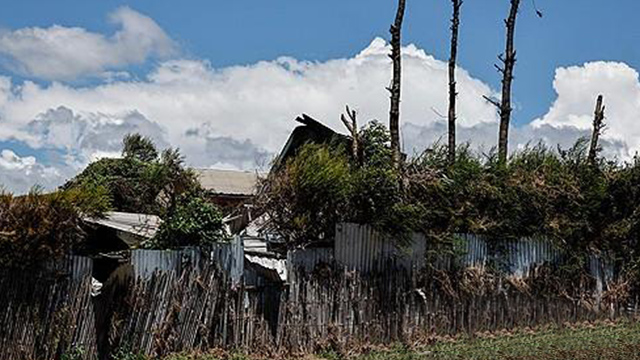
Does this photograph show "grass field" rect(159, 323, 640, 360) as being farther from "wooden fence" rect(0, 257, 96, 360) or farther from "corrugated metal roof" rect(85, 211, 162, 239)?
"corrugated metal roof" rect(85, 211, 162, 239)

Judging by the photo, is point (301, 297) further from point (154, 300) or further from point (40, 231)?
point (40, 231)

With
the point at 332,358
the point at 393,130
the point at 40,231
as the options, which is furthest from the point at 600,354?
the point at 40,231

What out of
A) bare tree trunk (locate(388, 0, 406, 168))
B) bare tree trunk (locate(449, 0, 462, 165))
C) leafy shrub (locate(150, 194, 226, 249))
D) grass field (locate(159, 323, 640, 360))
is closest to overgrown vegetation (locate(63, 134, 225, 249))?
leafy shrub (locate(150, 194, 226, 249))

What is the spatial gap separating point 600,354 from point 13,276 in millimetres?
8331

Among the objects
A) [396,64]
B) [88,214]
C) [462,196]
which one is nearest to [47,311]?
[88,214]

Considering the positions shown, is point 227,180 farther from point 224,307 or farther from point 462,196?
point 224,307

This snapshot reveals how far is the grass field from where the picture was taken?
1141 centimetres

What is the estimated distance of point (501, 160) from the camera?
14.4 meters

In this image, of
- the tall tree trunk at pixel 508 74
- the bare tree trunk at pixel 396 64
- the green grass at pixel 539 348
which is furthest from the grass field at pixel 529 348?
the tall tree trunk at pixel 508 74

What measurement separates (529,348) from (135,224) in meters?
6.46

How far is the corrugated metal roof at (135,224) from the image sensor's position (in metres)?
11.2

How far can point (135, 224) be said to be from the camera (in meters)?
11.9

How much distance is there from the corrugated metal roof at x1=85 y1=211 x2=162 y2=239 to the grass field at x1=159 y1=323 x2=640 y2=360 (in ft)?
6.80

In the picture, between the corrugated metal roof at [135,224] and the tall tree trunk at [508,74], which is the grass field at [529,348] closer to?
the corrugated metal roof at [135,224]
